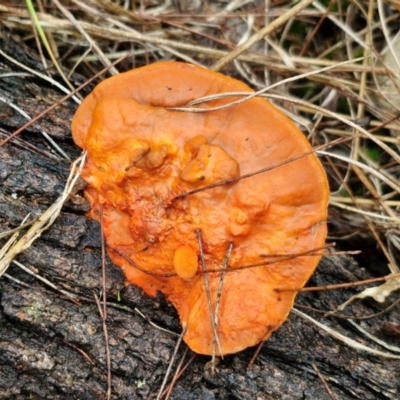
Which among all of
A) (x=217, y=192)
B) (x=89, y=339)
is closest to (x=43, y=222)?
(x=89, y=339)

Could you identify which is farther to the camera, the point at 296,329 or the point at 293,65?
the point at 293,65

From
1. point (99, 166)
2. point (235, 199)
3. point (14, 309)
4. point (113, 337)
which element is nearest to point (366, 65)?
point (235, 199)

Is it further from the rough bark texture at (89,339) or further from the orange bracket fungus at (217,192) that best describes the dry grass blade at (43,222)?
the orange bracket fungus at (217,192)

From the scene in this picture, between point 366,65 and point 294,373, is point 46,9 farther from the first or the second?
point 294,373


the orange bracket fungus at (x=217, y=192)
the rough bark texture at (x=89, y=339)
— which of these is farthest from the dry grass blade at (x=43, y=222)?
the orange bracket fungus at (x=217, y=192)

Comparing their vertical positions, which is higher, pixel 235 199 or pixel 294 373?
pixel 235 199

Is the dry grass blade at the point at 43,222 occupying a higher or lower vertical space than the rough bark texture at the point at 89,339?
higher

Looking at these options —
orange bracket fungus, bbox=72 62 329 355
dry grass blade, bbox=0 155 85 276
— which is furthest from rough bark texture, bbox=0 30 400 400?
orange bracket fungus, bbox=72 62 329 355
